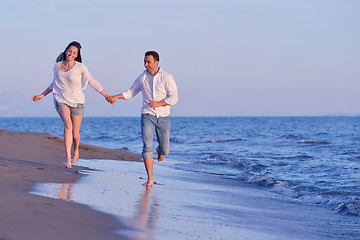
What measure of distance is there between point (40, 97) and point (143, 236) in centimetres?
480

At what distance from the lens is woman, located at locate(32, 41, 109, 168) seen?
7617 mm

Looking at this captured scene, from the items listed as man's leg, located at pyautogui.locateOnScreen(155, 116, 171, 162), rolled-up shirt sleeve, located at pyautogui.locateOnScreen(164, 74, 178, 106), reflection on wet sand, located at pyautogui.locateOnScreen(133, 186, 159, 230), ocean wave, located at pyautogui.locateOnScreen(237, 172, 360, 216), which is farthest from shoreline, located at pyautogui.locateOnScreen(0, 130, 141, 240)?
ocean wave, located at pyautogui.locateOnScreen(237, 172, 360, 216)

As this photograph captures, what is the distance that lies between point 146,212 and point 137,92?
2760 mm

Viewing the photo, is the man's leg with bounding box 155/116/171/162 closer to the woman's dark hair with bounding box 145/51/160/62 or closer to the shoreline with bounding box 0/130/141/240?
the woman's dark hair with bounding box 145/51/160/62

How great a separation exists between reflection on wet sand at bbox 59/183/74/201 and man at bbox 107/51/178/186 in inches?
53.4

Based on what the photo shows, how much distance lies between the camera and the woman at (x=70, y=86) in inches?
300

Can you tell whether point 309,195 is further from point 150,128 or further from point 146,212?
point 146,212

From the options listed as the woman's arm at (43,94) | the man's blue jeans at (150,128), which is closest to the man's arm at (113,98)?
the man's blue jeans at (150,128)

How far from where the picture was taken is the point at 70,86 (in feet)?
25.2

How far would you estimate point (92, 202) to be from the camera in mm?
5141

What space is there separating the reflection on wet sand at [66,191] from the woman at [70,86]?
163cm

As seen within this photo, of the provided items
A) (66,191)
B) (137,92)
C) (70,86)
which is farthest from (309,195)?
(66,191)

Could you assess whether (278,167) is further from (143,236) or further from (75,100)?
(143,236)

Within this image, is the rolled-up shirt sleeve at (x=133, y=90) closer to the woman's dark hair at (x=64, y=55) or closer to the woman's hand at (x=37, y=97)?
the woman's dark hair at (x=64, y=55)
